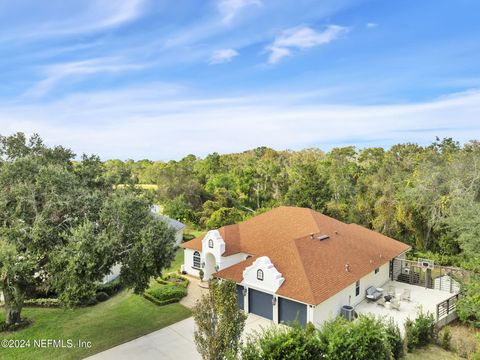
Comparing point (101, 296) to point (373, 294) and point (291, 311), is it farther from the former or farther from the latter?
point (373, 294)

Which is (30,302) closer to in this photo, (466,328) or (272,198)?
(466,328)

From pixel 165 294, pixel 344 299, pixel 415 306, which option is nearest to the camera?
pixel 344 299

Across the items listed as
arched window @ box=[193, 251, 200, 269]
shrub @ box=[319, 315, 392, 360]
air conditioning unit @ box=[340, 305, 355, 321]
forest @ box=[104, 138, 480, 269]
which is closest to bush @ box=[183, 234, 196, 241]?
forest @ box=[104, 138, 480, 269]

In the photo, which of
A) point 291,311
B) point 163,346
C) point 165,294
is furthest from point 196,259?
point 163,346

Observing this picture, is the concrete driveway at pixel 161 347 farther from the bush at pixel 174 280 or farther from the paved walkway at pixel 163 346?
the bush at pixel 174 280

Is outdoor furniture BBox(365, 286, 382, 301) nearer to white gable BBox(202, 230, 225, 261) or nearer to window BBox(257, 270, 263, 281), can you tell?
window BBox(257, 270, 263, 281)

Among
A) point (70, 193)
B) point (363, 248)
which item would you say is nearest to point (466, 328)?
point (363, 248)

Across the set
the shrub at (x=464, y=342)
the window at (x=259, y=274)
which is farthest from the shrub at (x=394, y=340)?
the window at (x=259, y=274)
